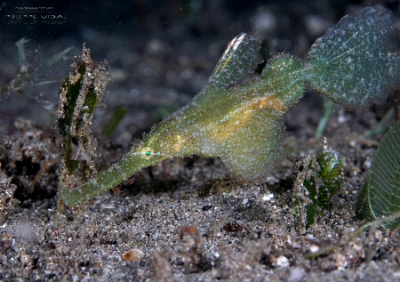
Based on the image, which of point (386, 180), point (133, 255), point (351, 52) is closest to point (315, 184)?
point (386, 180)

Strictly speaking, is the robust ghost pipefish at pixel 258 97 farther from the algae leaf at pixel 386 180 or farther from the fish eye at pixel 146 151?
the algae leaf at pixel 386 180

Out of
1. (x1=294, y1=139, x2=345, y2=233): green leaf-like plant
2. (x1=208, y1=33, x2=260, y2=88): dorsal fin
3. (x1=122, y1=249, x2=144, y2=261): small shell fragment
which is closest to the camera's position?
(x1=122, y1=249, x2=144, y2=261): small shell fragment

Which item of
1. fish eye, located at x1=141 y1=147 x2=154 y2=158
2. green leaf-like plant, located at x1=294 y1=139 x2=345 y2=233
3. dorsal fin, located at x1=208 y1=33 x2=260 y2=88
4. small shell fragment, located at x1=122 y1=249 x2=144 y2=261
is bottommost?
small shell fragment, located at x1=122 y1=249 x2=144 y2=261

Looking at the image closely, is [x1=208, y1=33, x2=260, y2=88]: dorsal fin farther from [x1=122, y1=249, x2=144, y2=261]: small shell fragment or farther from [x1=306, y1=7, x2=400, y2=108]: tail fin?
[x1=122, y1=249, x2=144, y2=261]: small shell fragment

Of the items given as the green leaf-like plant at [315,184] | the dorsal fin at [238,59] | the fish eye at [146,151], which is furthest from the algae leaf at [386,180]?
the fish eye at [146,151]

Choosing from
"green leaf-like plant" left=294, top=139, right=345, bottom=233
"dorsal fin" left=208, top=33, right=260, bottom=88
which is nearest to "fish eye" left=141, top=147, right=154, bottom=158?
"dorsal fin" left=208, top=33, right=260, bottom=88

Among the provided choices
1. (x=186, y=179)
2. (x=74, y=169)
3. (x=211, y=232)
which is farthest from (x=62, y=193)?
(x=186, y=179)

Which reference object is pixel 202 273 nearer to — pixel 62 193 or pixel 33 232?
pixel 62 193

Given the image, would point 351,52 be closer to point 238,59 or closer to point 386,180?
point 238,59
